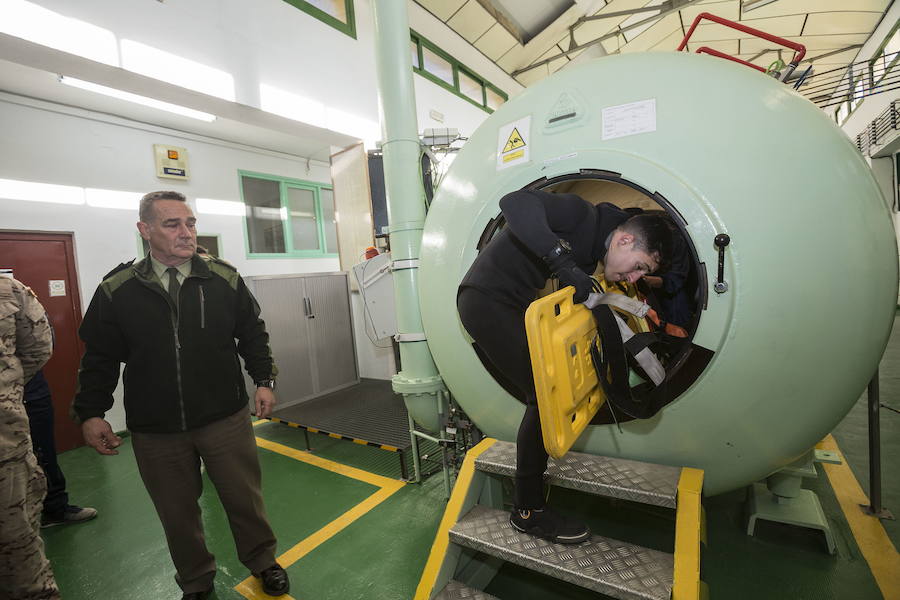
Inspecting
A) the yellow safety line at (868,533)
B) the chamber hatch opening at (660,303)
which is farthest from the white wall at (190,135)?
the yellow safety line at (868,533)

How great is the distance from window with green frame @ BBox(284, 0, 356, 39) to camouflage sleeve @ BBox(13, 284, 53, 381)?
11.2 feet

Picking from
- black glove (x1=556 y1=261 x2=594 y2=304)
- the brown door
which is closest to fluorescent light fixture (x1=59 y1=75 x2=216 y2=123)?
the brown door

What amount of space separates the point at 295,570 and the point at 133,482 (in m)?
1.97

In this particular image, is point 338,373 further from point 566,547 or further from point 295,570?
point 566,547

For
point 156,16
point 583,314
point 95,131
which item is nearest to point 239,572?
point 583,314

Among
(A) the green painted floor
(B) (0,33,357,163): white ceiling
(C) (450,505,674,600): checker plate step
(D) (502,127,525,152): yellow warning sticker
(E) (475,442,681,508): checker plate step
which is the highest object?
(B) (0,33,357,163): white ceiling

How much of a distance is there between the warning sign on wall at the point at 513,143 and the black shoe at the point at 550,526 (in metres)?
1.18

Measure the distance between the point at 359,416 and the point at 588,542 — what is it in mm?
2538

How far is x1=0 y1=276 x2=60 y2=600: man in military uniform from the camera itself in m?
1.49

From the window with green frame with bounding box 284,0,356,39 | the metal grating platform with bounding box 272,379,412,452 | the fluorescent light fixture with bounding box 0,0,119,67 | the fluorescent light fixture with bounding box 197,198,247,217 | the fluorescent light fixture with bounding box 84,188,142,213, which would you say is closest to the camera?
the fluorescent light fixture with bounding box 0,0,119,67

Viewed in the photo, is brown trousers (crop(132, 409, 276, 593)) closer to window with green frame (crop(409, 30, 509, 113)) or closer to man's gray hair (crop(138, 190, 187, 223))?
man's gray hair (crop(138, 190, 187, 223))

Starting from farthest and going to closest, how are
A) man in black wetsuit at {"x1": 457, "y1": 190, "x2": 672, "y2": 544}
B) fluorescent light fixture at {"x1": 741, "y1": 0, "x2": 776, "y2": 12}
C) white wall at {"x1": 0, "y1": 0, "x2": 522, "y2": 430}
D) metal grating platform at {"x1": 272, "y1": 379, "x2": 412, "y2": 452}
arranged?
1. fluorescent light fixture at {"x1": 741, "y1": 0, "x2": 776, "y2": 12}
2. white wall at {"x1": 0, "y1": 0, "x2": 522, "y2": 430}
3. metal grating platform at {"x1": 272, "y1": 379, "x2": 412, "y2": 452}
4. man in black wetsuit at {"x1": 457, "y1": 190, "x2": 672, "y2": 544}

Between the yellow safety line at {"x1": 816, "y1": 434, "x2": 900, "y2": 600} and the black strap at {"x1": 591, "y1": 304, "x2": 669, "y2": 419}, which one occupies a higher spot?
the black strap at {"x1": 591, "y1": 304, "x2": 669, "y2": 419}

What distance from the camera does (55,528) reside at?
261 centimetres
